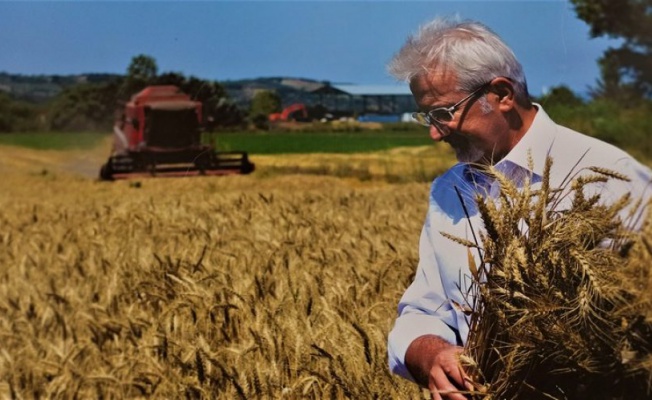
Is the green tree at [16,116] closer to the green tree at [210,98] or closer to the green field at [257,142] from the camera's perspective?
the green field at [257,142]

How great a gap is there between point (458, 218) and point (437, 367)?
339 mm

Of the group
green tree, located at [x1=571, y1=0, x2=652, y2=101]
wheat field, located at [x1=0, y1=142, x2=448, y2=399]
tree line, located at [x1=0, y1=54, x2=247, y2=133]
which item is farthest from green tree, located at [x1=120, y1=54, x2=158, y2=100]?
green tree, located at [x1=571, y1=0, x2=652, y2=101]

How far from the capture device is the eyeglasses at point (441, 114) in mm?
2193

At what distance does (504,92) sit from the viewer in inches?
86.2

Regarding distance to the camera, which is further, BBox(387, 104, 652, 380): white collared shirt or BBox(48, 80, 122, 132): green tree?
BBox(48, 80, 122, 132): green tree

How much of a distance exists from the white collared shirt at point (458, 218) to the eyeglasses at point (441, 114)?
0.11 m

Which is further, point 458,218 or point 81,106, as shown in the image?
point 81,106

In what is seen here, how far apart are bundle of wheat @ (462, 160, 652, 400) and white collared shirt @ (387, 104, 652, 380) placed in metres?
0.11

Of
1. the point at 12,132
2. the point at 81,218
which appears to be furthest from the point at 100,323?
the point at 12,132

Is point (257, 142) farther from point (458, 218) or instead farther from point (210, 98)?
point (458, 218)

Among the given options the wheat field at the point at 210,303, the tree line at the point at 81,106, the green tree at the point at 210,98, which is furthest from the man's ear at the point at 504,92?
the tree line at the point at 81,106

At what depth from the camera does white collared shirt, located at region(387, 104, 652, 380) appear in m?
2.07

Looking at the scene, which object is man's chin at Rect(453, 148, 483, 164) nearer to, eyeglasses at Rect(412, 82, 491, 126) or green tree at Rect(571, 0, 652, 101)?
eyeglasses at Rect(412, 82, 491, 126)

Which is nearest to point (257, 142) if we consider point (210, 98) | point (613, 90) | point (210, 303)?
point (210, 303)
